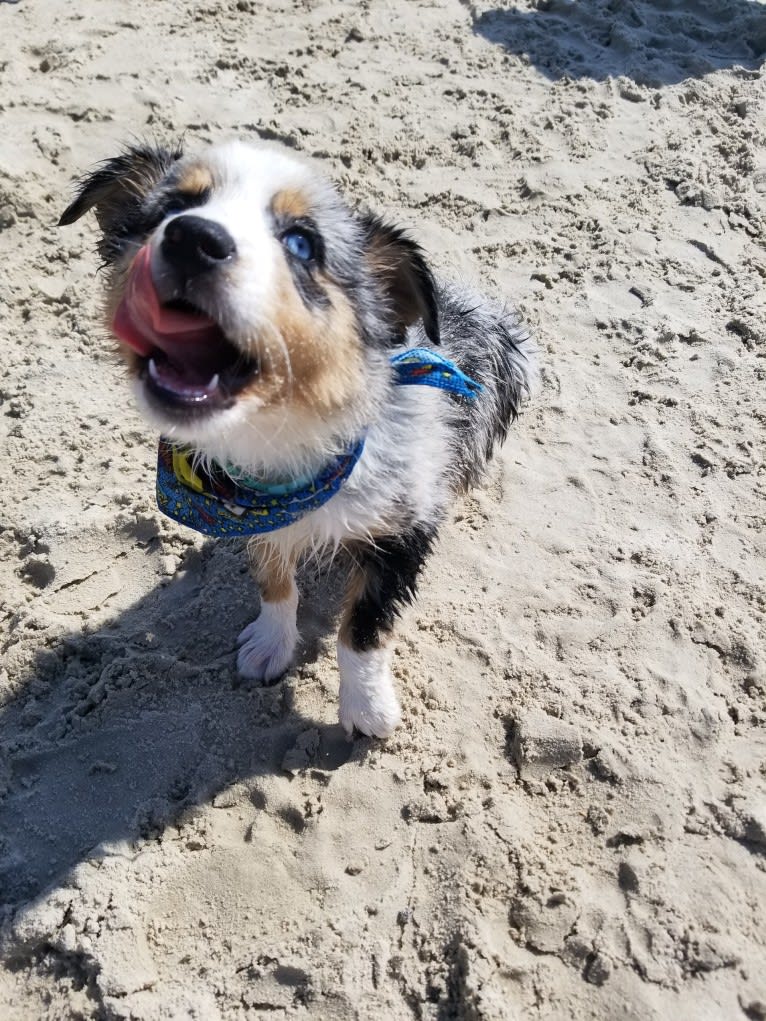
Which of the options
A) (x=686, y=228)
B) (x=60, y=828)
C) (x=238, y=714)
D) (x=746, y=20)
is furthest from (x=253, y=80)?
(x=60, y=828)

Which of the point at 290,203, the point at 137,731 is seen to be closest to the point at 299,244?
the point at 290,203

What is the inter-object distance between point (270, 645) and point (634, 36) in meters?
5.27

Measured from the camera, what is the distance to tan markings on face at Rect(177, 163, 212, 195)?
2225 mm

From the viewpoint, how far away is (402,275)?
2.49 meters

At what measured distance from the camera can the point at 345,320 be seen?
2.26 m

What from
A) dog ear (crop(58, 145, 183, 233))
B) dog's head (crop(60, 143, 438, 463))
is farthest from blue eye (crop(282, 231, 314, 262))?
dog ear (crop(58, 145, 183, 233))

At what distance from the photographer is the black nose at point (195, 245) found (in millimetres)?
1851

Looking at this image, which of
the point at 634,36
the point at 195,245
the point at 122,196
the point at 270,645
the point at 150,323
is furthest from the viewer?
the point at 634,36

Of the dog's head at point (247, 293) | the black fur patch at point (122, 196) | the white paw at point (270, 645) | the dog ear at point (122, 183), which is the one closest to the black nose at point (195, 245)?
the dog's head at point (247, 293)

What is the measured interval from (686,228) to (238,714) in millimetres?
3678

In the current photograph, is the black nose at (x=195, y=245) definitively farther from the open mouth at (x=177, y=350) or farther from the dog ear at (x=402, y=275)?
the dog ear at (x=402, y=275)

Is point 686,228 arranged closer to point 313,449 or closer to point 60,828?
point 313,449

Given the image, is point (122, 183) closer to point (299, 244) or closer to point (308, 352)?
point (299, 244)

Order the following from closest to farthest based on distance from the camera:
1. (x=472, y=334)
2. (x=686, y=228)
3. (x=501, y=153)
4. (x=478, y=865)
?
(x=478, y=865), (x=472, y=334), (x=686, y=228), (x=501, y=153)
